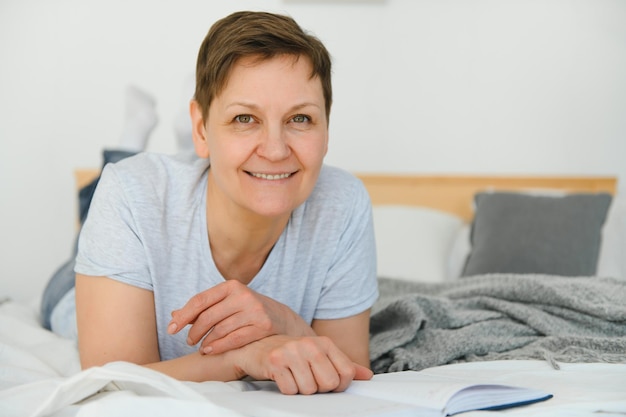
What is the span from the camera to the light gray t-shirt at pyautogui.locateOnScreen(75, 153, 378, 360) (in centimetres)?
128

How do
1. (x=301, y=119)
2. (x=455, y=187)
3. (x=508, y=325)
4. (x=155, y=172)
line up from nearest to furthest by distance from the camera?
(x=301, y=119) → (x=155, y=172) → (x=508, y=325) → (x=455, y=187)

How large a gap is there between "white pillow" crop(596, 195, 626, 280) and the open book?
1.38 metres

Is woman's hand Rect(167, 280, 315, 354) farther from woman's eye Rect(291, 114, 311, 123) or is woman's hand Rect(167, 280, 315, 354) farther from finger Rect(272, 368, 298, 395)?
woman's eye Rect(291, 114, 311, 123)

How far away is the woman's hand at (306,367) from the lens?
104 centimetres

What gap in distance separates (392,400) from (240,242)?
0.46 metres

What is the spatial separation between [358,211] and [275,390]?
0.46m

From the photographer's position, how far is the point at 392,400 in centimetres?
99

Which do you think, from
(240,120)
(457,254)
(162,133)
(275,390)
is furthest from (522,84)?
(275,390)

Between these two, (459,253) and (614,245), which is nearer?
(614,245)

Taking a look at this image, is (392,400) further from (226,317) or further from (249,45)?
(249,45)

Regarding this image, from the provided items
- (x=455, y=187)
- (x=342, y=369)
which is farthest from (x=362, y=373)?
(x=455, y=187)

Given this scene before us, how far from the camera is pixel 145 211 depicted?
4.25ft

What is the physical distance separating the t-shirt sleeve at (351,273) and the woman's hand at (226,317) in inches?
9.5

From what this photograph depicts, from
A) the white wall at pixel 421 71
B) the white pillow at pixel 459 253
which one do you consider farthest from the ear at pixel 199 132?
the white wall at pixel 421 71
